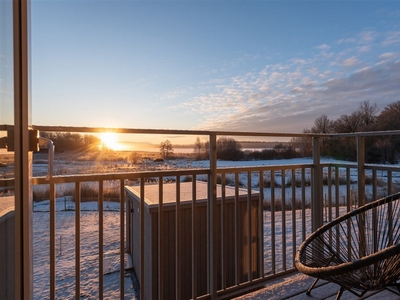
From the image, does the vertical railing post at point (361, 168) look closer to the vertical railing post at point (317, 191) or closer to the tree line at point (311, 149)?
the tree line at point (311, 149)

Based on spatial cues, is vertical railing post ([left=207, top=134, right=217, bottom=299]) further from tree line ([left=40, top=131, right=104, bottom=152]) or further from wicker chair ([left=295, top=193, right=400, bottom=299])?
tree line ([left=40, top=131, right=104, bottom=152])

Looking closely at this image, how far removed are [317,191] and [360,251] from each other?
28.4 inches

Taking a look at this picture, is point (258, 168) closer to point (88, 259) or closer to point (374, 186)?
point (374, 186)

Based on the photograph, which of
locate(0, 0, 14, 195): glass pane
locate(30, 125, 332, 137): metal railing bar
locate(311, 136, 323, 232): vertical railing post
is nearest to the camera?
locate(0, 0, 14, 195): glass pane

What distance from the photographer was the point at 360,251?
6.10 ft

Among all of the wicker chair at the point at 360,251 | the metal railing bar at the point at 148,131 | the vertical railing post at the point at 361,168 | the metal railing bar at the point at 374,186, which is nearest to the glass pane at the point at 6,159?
the metal railing bar at the point at 148,131

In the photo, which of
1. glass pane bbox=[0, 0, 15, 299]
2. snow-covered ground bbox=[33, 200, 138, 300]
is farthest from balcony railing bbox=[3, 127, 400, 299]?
glass pane bbox=[0, 0, 15, 299]

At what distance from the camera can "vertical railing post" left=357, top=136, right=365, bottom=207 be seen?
230 centimetres

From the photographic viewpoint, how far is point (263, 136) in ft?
6.73

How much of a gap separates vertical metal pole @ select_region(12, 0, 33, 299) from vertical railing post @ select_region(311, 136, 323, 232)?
2.26 metres

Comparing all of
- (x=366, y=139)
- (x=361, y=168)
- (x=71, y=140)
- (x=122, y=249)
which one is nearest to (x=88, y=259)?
(x=122, y=249)

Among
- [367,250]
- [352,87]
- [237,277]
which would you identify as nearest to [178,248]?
[237,277]

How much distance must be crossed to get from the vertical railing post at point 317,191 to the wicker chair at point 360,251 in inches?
13.9

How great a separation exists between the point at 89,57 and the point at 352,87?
28.4ft
